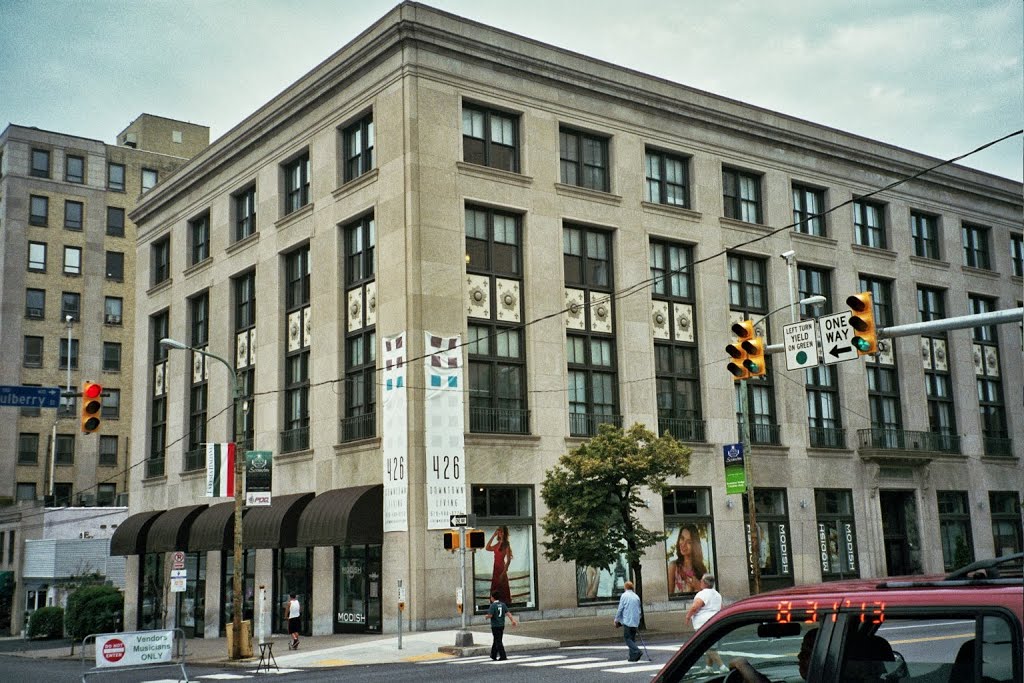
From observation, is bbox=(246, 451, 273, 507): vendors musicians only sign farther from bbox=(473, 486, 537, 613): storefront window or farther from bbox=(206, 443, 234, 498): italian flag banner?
bbox=(473, 486, 537, 613): storefront window

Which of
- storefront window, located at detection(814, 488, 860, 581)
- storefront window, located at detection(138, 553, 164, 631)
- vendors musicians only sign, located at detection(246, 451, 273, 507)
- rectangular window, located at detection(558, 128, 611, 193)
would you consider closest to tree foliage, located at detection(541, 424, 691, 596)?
vendors musicians only sign, located at detection(246, 451, 273, 507)

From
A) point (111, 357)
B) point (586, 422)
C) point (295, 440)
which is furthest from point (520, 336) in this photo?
point (111, 357)

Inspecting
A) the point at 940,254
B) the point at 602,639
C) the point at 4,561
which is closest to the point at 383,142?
the point at 602,639

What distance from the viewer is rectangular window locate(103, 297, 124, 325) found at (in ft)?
265

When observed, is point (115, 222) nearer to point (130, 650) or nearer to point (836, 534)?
point (836, 534)

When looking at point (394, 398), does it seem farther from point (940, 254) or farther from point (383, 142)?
point (940, 254)

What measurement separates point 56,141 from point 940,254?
6327 centimetres

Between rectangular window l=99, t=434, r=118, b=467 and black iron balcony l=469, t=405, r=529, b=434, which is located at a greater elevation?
rectangular window l=99, t=434, r=118, b=467

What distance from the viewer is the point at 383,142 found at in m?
37.9

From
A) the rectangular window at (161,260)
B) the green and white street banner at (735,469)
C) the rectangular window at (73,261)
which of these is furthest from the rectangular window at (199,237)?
the rectangular window at (73,261)

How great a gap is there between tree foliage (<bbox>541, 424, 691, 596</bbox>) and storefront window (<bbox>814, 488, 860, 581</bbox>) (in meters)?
14.8

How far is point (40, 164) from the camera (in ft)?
261

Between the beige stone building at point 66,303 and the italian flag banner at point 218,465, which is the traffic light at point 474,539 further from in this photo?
the beige stone building at point 66,303

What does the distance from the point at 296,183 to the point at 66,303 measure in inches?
1675
